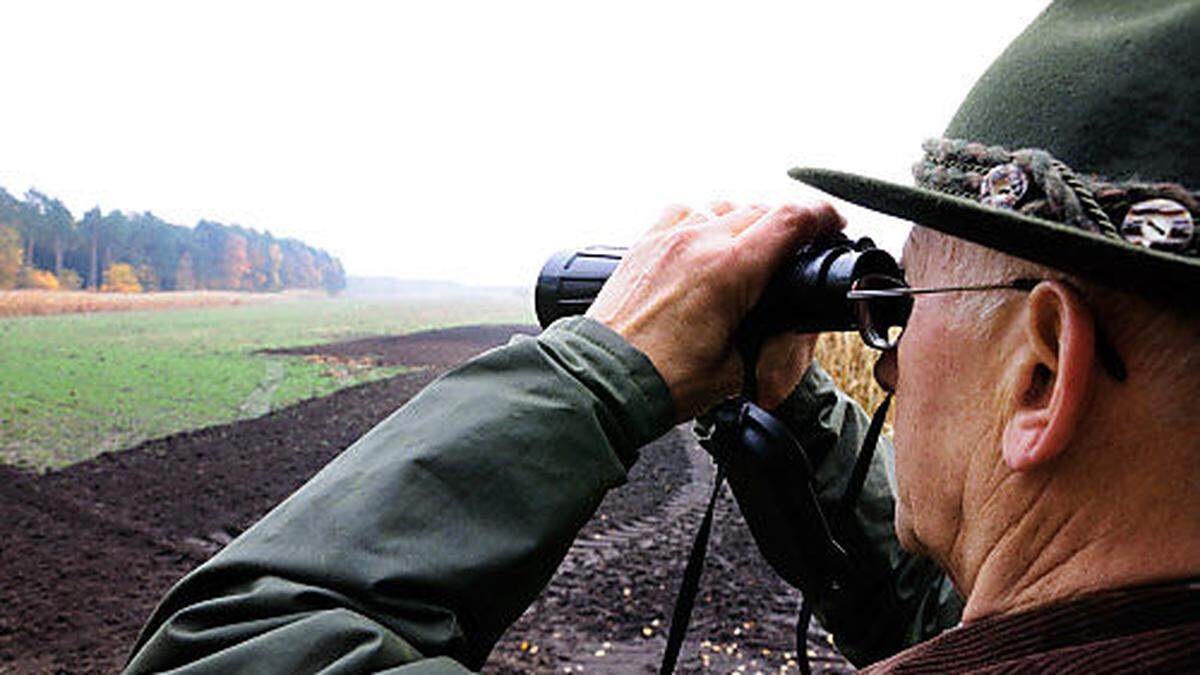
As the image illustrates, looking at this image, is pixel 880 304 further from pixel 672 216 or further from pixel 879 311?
pixel 672 216

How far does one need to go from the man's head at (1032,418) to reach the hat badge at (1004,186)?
9 centimetres

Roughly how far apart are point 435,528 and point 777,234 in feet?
1.92

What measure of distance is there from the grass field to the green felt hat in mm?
9643

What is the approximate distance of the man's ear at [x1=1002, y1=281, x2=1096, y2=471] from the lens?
0.80 metres

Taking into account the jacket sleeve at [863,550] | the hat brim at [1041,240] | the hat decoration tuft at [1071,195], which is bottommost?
the jacket sleeve at [863,550]

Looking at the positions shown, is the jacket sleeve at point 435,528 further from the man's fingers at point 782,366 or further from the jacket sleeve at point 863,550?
the jacket sleeve at point 863,550

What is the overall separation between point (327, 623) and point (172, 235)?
1385 inches

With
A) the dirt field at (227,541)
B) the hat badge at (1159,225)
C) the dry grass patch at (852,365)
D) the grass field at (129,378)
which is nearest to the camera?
the hat badge at (1159,225)

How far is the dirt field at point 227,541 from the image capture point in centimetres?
457

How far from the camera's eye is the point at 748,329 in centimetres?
115


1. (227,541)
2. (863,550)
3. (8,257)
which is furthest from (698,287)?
(8,257)

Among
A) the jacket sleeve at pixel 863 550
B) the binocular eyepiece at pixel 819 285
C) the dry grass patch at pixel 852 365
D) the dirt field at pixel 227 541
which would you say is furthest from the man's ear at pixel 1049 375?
the dry grass patch at pixel 852 365

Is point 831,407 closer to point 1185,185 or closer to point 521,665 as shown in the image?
point 1185,185

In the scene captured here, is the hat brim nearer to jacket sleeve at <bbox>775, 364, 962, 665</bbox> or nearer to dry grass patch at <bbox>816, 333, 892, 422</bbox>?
jacket sleeve at <bbox>775, 364, 962, 665</bbox>
